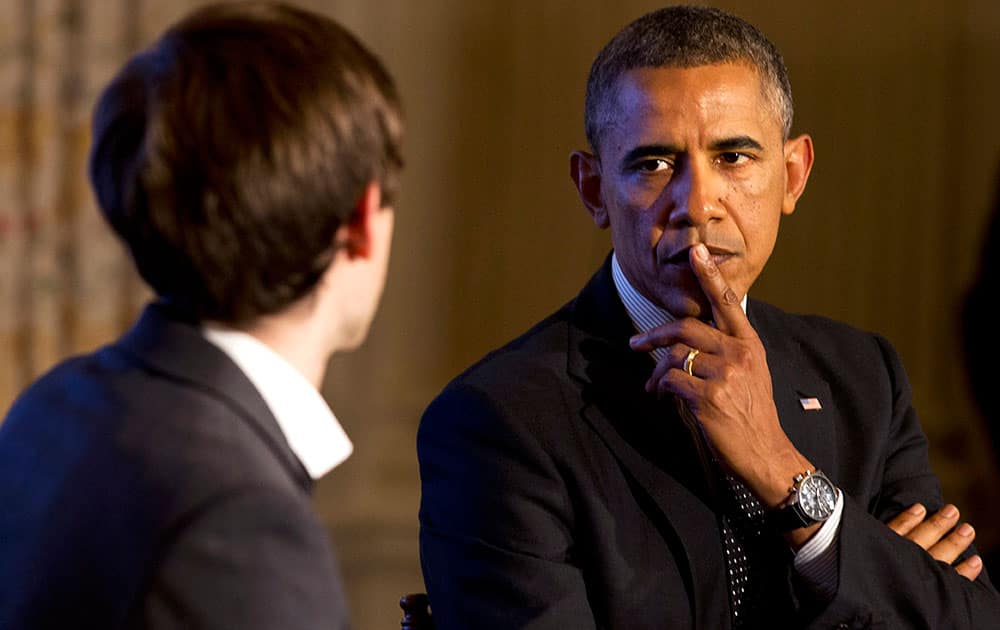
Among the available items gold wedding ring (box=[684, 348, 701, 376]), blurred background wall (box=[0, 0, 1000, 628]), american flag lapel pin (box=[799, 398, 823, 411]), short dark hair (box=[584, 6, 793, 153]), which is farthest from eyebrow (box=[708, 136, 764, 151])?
blurred background wall (box=[0, 0, 1000, 628])

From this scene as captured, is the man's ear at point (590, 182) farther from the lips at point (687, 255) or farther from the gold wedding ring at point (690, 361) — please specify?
the gold wedding ring at point (690, 361)

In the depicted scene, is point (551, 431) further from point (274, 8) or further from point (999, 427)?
point (999, 427)

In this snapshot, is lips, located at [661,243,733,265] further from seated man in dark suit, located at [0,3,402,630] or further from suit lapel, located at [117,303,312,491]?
suit lapel, located at [117,303,312,491]

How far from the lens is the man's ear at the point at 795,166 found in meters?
2.29

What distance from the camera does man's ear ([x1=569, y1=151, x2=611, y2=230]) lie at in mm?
2240

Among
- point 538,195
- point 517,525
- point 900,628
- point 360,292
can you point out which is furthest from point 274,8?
point 538,195

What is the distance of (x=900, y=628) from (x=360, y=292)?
43.2 inches

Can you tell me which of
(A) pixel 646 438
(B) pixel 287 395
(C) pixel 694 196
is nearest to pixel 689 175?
(C) pixel 694 196

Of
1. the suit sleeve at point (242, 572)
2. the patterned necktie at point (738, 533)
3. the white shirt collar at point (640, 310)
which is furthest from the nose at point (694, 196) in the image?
the suit sleeve at point (242, 572)

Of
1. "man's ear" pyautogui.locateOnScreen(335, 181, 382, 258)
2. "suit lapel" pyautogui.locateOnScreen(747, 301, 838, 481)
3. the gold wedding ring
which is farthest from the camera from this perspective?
"suit lapel" pyautogui.locateOnScreen(747, 301, 838, 481)

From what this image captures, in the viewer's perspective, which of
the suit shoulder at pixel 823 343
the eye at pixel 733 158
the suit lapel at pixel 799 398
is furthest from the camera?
the suit shoulder at pixel 823 343

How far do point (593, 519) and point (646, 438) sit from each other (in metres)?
→ 0.18

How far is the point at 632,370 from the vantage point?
2150 millimetres

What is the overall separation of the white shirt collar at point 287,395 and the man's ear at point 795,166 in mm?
1185
